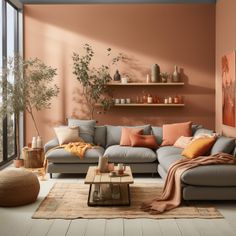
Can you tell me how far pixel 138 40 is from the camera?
28.3ft

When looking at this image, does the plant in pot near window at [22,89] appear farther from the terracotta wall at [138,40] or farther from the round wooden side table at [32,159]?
the terracotta wall at [138,40]

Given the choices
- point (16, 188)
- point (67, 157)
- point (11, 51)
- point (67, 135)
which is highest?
point (11, 51)

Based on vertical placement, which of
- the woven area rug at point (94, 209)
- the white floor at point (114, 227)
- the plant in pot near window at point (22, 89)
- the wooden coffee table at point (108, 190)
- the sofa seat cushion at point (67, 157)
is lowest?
the white floor at point (114, 227)

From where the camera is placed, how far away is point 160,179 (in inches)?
267

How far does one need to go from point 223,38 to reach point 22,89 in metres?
3.78

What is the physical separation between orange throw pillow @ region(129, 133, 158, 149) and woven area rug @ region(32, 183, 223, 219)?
168 centimetres

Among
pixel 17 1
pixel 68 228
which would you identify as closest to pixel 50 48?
pixel 17 1

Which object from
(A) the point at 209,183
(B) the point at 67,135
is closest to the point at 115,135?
(B) the point at 67,135

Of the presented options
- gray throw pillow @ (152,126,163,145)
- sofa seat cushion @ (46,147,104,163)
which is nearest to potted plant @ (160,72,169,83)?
gray throw pillow @ (152,126,163,145)

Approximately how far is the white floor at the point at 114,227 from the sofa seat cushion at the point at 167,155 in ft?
4.97

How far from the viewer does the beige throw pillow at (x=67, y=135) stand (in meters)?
7.41

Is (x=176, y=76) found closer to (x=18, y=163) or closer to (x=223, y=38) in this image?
(x=223, y=38)

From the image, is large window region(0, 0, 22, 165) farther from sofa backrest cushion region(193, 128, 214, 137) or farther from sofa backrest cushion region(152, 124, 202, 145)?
sofa backrest cushion region(193, 128, 214, 137)

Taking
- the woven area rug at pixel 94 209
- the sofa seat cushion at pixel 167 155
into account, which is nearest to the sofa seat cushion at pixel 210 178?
A: the woven area rug at pixel 94 209
